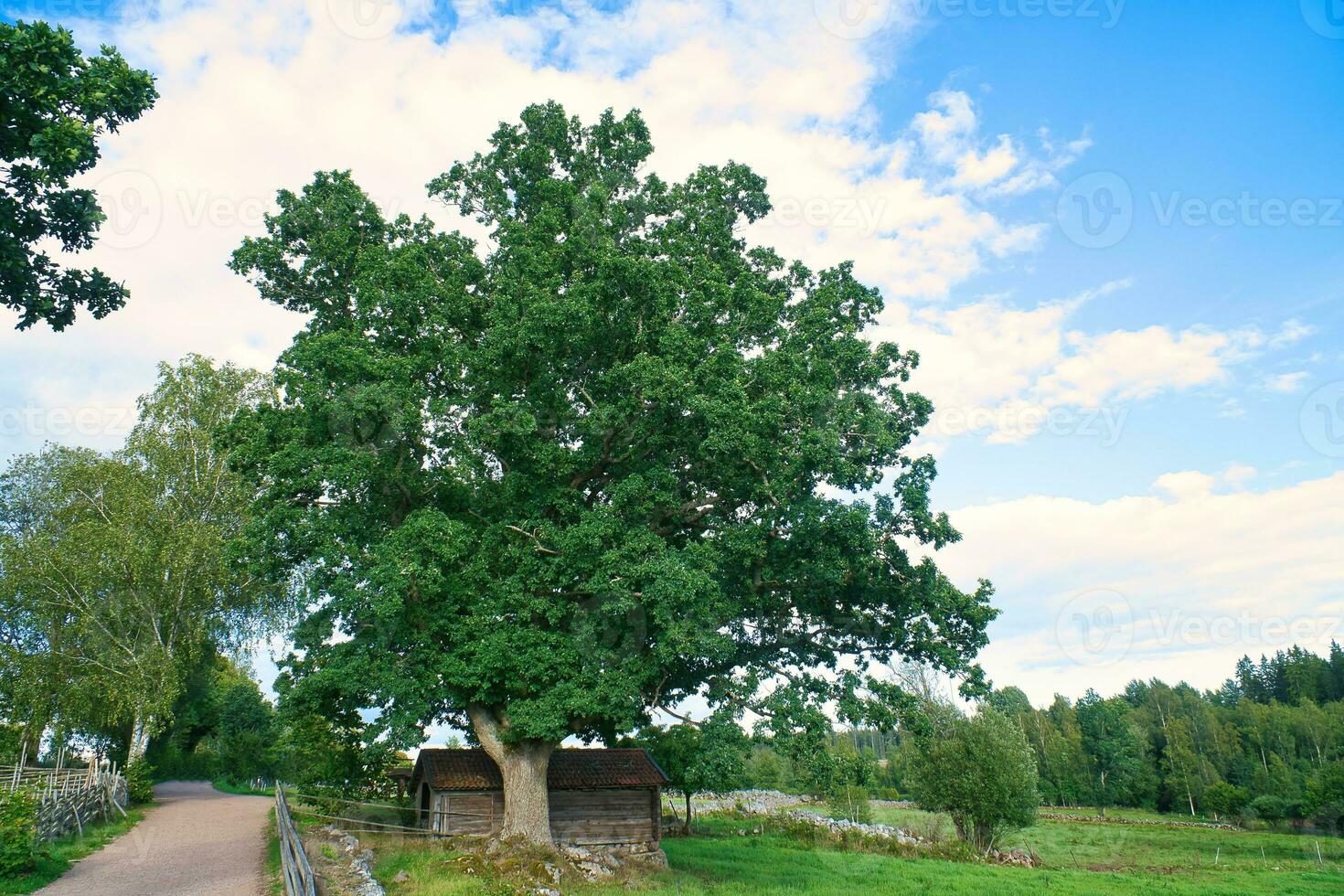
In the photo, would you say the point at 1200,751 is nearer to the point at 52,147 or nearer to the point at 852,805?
the point at 852,805

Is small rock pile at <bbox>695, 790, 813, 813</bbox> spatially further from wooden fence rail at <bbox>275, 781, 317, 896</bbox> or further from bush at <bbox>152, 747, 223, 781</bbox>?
wooden fence rail at <bbox>275, 781, 317, 896</bbox>

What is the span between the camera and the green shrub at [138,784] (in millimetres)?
31344

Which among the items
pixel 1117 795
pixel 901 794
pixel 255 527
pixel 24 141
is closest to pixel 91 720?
pixel 255 527

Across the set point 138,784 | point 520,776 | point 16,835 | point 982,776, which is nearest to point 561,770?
point 520,776

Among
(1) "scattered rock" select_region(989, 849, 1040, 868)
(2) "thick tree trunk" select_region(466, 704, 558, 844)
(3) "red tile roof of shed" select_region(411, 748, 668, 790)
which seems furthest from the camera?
(1) "scattered rock" select_region(989, 849, 1040, 868)

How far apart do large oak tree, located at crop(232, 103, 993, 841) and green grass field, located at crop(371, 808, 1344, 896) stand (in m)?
3.50

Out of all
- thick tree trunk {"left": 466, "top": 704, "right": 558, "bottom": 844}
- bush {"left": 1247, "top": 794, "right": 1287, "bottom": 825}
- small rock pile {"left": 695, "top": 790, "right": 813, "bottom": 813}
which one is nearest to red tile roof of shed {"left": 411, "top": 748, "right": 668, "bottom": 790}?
thick tree trunk {"left": 466, "top": 704, "right": 558, "bottom": 844}

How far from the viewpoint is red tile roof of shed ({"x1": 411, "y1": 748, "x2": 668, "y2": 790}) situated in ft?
84.4

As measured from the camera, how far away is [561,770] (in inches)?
1089

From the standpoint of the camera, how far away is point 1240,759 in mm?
76625

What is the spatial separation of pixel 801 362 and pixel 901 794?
88160mm

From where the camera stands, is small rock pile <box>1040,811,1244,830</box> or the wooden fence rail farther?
small rock pile <box>1040,811,1244,830</box>

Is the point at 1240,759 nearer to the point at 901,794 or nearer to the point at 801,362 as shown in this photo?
the point at 901,794

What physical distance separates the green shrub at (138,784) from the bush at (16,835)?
16.4 meters
